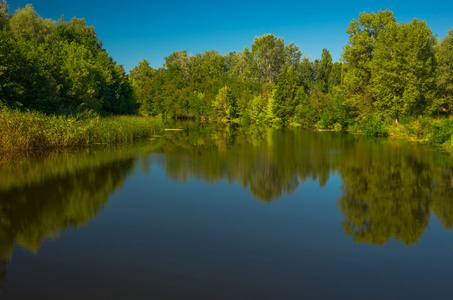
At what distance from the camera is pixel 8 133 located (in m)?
25.2

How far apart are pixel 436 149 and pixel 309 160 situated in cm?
1357

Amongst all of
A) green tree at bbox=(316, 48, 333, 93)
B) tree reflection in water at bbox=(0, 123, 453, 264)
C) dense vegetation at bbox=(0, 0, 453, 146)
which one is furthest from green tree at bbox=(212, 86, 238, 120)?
tree reflection in water at bbox=(0, 123, 453, 264)

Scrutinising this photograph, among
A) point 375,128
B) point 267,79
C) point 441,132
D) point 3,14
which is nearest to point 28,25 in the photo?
point 3,14

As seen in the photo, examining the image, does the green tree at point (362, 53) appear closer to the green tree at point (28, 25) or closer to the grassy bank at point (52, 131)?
the grassy bank at point (52, 131)

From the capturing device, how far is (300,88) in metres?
73.7

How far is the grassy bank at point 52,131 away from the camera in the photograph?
25438mm

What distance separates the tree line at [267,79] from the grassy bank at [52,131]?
14.6ft

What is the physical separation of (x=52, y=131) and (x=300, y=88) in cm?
5560

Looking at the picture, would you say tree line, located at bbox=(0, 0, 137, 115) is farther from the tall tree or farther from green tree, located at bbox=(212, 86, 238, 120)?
green tree, located at bbox=(212, 86, 238, 120)

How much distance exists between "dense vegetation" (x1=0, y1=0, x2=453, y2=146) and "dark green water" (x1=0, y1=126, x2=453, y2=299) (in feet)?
49.8

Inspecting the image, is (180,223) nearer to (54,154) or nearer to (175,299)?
(175,299)

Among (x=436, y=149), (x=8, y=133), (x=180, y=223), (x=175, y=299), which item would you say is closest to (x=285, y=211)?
(x=180, y=223)

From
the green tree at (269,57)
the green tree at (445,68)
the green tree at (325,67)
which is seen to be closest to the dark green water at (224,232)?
the green tree at (445,68)

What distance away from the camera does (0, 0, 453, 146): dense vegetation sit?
34.6 meters
